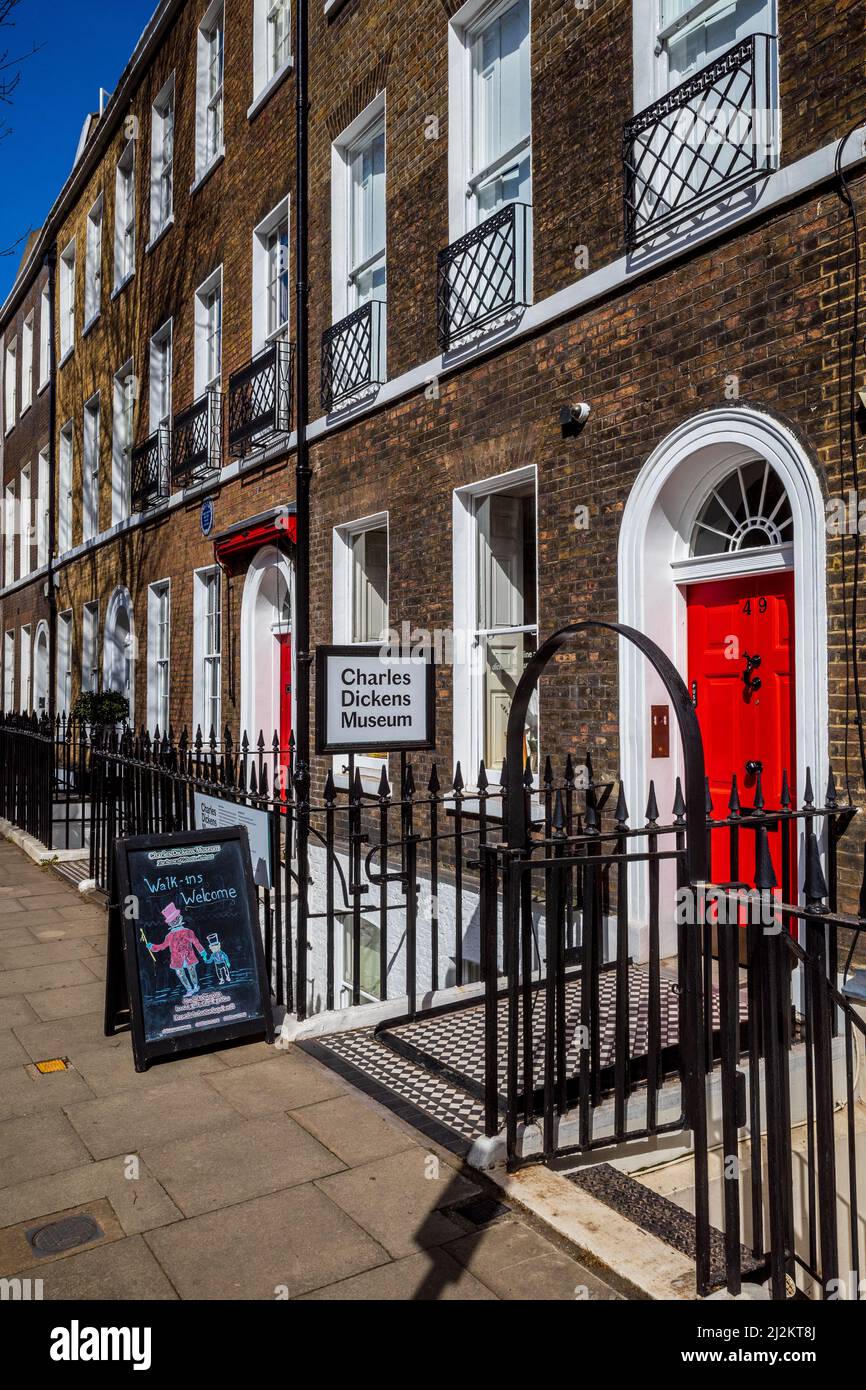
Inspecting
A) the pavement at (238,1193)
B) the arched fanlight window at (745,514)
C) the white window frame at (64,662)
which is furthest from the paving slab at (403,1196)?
the white window frame at (64,662)

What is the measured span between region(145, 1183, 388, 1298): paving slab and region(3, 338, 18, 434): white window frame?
993 inches

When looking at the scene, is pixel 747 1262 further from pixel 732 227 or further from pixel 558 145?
pixel 558 145

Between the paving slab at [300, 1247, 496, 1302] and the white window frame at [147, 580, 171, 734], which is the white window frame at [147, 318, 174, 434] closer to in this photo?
→ the white window frame at [147, 580, 171, 734]

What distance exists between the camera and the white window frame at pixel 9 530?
24641 mm

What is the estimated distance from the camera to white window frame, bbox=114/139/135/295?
16062 millimetres

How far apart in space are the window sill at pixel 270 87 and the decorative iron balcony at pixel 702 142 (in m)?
6.10

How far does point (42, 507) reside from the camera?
22391 millimetres

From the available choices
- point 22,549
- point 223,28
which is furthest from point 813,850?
point 22,549

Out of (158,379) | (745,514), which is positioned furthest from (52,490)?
(745,514)

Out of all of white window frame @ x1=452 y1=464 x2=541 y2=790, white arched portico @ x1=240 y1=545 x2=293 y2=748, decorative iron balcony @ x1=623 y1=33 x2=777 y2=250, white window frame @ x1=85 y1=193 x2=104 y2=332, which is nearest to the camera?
decorative iron balcony @ x1=623 y1=33 x2=777 y2=250

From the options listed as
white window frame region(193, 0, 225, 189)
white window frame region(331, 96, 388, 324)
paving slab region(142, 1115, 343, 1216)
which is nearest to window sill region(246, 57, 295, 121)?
white window frame region(331, 96, 388, 324)

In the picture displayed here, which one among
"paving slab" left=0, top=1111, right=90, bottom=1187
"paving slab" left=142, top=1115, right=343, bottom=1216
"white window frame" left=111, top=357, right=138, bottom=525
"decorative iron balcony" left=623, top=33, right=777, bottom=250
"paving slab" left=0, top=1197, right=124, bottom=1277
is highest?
"white window frame" left=111, top=357, right=138, bottom=525

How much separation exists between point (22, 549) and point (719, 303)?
71.5 ft

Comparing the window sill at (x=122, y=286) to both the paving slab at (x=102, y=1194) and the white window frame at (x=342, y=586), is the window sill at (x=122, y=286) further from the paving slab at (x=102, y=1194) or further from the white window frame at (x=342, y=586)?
the paving slab at (x=102, y=1194)
